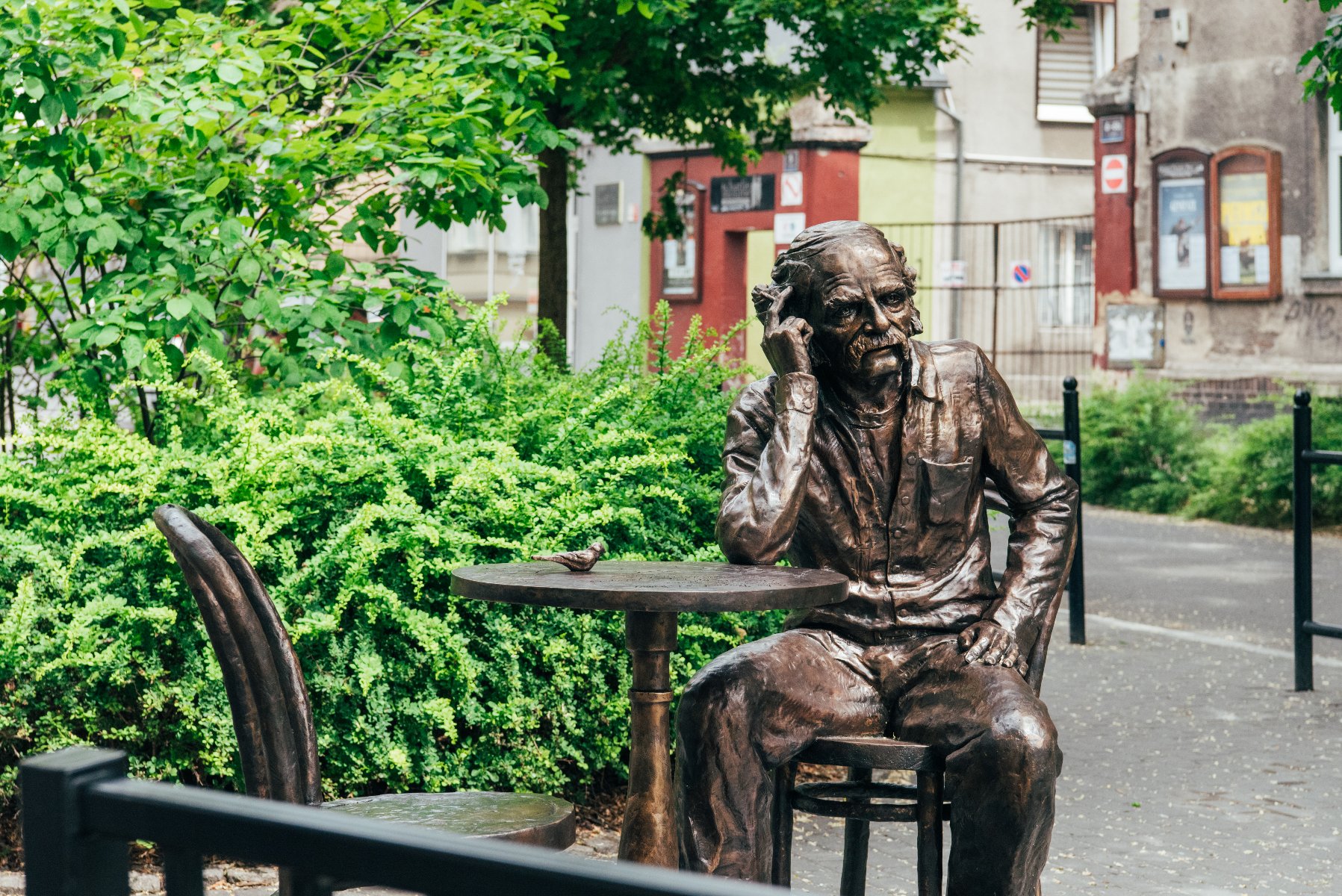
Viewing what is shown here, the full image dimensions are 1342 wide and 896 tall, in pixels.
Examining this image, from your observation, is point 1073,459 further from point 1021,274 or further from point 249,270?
point 1021,274

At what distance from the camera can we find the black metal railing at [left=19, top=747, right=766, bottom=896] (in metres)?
1.36

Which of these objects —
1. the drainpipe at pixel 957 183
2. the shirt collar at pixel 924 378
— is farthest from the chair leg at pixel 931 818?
the drainpipe at pixel 957 183

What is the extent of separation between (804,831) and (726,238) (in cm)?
1963

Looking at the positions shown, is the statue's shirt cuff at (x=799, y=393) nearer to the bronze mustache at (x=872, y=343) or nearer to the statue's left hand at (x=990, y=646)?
the bronze mustache at (x=872, y=343)

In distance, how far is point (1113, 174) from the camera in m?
20.8

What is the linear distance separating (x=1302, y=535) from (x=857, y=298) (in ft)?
15.4

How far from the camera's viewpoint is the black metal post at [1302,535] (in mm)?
7863

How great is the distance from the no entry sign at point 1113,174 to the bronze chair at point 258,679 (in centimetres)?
1831

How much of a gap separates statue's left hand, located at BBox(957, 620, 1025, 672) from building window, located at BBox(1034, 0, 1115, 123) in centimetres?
2461

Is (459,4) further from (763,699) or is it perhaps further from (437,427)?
(763,699)

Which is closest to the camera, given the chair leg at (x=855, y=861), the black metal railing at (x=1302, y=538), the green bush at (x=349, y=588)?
the chair leg at (x=855, y=861)

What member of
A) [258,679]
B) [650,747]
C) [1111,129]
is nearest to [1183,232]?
[1111,129]

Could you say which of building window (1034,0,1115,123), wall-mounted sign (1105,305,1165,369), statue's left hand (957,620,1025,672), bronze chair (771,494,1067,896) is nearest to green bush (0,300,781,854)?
bronze chair (771,494,1067,896)

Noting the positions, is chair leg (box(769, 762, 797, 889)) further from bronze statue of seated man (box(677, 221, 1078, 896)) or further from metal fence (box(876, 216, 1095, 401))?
metal fence (box(876, 216, 1095, 401))
